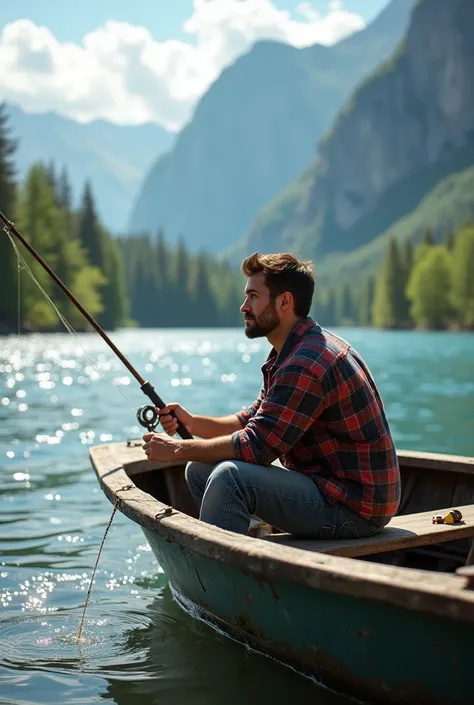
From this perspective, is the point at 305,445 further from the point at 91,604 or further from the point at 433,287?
the point at 433,287

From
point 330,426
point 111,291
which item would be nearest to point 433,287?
point 111,291

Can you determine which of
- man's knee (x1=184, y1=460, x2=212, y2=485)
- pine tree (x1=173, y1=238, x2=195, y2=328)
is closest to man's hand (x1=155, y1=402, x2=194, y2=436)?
man's knee (x1=184, y1=460, x2=212, y2=485)

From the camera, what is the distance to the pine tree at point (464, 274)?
95000 millimetres

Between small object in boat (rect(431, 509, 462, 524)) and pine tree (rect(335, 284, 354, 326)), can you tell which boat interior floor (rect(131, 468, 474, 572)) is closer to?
small object in boat (rect(431, 509, 462, 524))

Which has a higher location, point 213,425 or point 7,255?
point 7,255

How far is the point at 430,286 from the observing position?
10156 centimetres

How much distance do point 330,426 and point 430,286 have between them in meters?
98.9

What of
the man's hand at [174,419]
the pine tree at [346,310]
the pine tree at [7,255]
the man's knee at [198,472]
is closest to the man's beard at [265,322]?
the man's knee at [198,472]

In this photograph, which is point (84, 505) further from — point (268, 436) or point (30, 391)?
point (30, 391)

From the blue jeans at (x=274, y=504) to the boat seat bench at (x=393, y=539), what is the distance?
8cm

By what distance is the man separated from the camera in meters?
4.98

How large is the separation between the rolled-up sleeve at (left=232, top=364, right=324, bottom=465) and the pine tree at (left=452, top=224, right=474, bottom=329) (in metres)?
92.8

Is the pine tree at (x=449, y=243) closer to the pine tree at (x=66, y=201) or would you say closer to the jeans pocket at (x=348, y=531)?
the pine tree at (x=66, y=201)

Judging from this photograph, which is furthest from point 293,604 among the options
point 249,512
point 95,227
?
point 95,227
